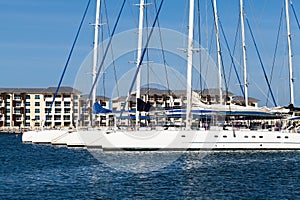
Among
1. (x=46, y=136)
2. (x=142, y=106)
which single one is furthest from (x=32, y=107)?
(x=142, y=106)

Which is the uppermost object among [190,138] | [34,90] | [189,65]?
[34,90]

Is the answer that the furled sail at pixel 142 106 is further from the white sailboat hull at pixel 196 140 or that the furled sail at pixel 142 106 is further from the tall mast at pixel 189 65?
the tall mast at pixel 189 65

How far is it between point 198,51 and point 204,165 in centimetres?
1266

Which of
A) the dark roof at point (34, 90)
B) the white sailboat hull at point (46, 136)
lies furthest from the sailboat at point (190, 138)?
the dark roof at point (34, 90)

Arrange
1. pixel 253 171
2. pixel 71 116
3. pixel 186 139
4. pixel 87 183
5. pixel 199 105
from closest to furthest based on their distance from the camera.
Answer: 1. pixel 87 183
2. pixel 253 171
3. pixel 186 139
4. pixel 199 105
5. pixel 71 116

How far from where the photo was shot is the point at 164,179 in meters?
37.3

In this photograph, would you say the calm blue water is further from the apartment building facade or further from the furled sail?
the apartment building facade

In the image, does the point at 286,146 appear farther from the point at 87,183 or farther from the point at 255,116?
the point at 87,183

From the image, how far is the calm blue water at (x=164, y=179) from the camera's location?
31.7 metres

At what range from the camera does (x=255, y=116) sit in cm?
5891

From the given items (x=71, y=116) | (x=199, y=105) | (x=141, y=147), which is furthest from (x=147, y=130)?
(x=71, y=116)

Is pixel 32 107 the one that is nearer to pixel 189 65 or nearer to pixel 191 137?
pixel 189 65

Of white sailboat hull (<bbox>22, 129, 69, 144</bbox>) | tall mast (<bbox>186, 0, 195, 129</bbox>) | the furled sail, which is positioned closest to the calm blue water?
tall mast (<bbox>186, 0, 195, 129</bbox>)

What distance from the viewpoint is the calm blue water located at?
31719 millimetres
